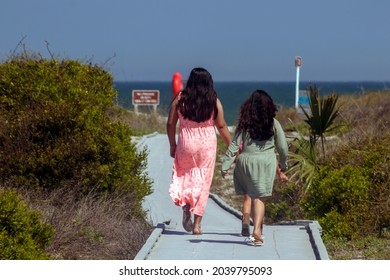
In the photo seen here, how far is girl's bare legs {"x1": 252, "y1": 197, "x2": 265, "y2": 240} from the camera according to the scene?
991 centimetres

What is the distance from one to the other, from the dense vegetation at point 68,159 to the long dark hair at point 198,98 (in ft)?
5.39

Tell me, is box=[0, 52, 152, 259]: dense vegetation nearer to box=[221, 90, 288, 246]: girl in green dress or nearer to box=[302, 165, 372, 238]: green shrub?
box=[221, 90, 288, 246]: girl in green dress

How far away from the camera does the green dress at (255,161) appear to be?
10.0m

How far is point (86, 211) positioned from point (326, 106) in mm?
5350

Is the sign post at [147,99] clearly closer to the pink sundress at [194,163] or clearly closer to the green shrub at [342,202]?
the green shrub at [342,202]

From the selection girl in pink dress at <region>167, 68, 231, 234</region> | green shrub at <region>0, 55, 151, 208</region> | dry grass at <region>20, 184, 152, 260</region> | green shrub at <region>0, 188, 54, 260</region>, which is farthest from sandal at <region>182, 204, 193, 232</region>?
green shrub at <region>0, 55, 151, 208</region>

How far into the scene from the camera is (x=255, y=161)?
10039 millimetres

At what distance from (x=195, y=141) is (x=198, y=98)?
469 mm

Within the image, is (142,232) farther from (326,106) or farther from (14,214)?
(326,106)

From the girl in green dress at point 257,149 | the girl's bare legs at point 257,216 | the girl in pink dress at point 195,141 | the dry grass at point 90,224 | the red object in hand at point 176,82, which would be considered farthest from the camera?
the red object in hand at point 176,82

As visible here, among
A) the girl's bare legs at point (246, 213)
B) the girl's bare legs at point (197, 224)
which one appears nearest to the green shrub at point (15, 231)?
the girl's bare legs at point (197, 224)

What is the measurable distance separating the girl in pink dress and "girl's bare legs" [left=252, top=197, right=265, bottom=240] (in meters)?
0.74

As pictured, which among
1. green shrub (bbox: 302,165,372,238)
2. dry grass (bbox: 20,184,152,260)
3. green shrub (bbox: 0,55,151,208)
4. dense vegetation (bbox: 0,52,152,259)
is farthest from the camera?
green shrub (bbox: 0,55,151,208)

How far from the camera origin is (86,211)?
39.2ft
